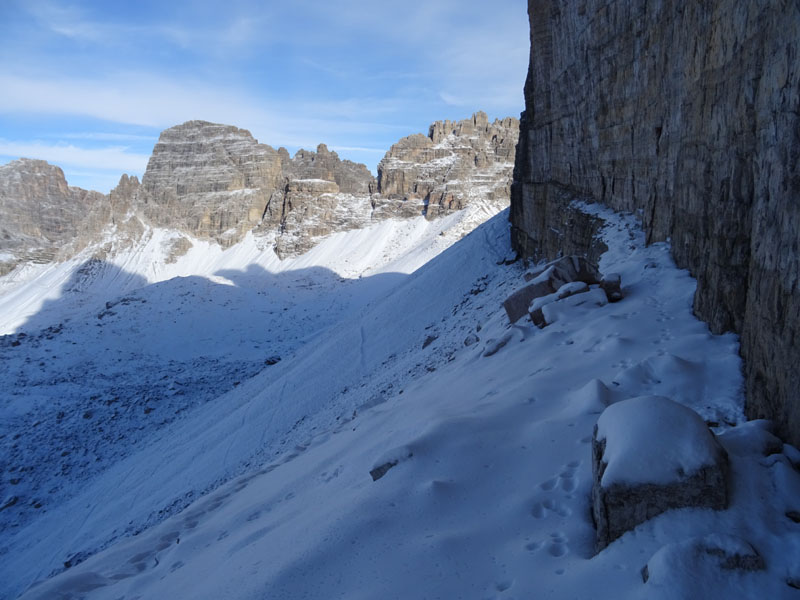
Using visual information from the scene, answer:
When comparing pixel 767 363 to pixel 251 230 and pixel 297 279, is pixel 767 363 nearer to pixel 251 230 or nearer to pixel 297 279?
pixel 297 279

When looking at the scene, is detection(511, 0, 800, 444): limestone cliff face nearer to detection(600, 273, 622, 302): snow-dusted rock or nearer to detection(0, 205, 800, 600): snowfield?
detection(0, 205, 800, 600): snowfield

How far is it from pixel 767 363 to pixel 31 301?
3204 inches

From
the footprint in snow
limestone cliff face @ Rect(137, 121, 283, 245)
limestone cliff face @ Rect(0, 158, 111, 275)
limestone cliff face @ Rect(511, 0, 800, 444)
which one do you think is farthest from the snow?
limestone cliff face @ Rect(0, 158, 111, 275)

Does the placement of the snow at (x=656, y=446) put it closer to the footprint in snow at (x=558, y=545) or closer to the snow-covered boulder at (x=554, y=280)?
the footprint in snow at (x=558, y=545)

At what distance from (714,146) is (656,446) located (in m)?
5.07

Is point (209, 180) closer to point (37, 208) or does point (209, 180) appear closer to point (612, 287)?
point (37, 208)

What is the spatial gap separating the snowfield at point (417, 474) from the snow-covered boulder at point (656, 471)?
12 cm

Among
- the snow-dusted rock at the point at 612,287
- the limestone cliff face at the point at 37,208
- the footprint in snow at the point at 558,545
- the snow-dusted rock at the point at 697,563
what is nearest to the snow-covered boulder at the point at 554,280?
the snow-dusted rock at the point at 612,287

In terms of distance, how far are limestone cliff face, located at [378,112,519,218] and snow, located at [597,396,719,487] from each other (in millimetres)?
64750

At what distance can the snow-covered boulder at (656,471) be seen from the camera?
3453mm

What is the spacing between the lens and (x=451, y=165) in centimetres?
7294

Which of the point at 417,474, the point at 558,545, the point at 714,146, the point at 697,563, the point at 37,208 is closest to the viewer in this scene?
the point at 697,563

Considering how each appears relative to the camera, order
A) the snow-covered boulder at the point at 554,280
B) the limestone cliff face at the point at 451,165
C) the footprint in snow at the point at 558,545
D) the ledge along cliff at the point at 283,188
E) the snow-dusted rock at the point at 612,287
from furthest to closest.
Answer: the ledge along cliff at the point at 283,188 → the limestone cliff face at the point at 451,165 → the snow-covered boulder at the point at 554,280 → the snow-dusted rock at the point at 612,287 → the footprint in snow at the point at 558,545

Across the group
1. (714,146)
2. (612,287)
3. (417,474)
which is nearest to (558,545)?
(417,474)
